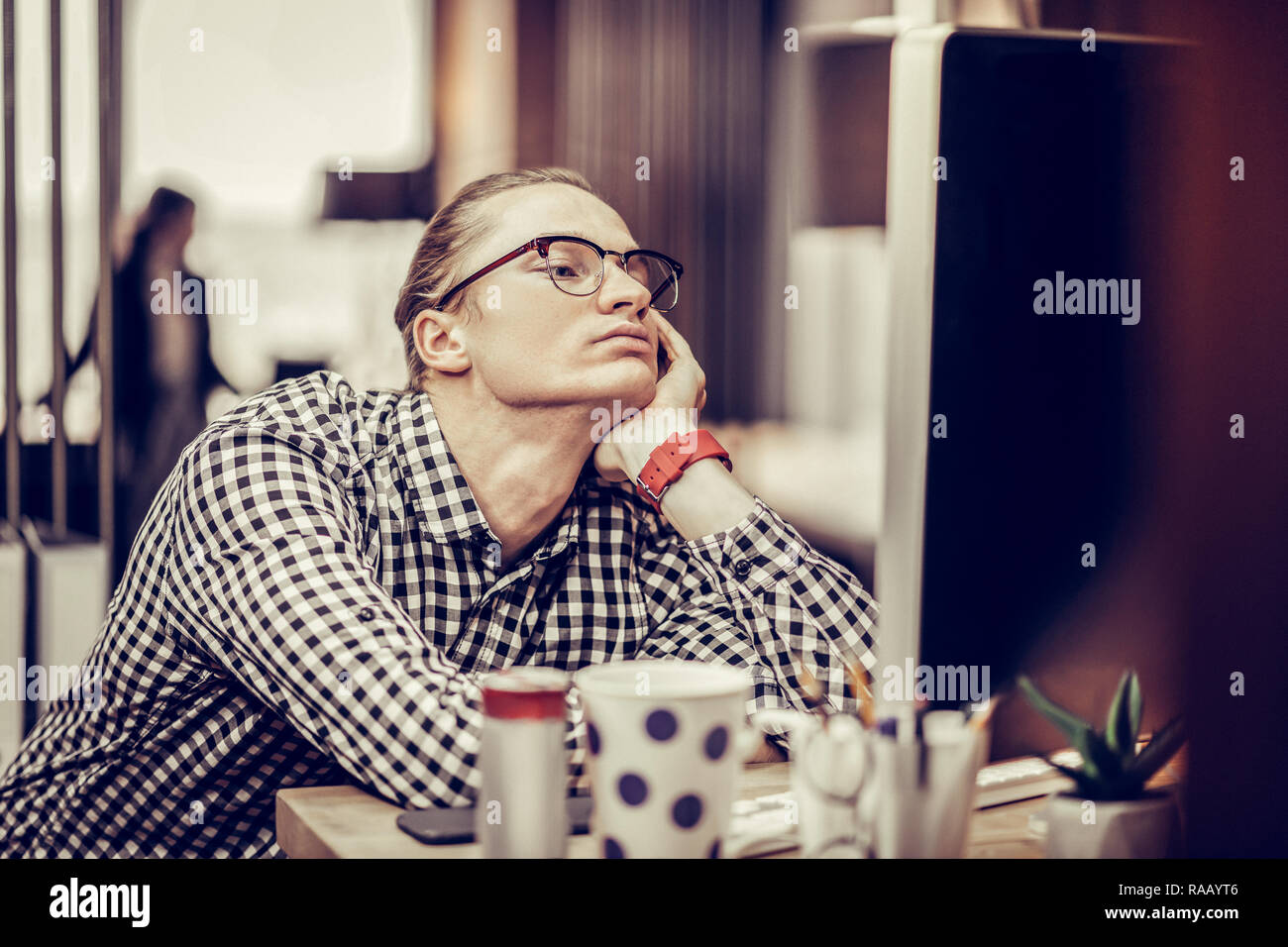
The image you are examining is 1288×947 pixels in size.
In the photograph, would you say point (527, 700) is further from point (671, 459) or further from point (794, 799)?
point (671, 459)

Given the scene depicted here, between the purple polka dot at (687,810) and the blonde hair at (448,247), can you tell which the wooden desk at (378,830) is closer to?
the purple polka dot at (687,810)

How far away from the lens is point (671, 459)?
4.51 feet

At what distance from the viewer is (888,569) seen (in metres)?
0.81

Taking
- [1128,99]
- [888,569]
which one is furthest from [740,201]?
[888,569]

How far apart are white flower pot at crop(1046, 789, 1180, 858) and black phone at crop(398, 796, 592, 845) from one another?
337 millimetres

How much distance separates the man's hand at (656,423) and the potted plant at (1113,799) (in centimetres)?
69

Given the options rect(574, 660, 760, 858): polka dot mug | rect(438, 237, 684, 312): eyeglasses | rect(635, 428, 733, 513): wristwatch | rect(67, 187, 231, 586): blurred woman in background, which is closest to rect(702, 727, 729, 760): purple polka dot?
rect(574, 660, 760, 858): polka dot mug

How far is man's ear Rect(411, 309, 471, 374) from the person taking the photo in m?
1.45

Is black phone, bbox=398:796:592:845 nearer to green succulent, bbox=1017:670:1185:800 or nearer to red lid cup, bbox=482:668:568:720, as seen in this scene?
red lid cup, bbox=482:668:568:720

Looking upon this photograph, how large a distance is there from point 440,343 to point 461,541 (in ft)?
0.89

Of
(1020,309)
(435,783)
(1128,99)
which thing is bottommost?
(435,783)

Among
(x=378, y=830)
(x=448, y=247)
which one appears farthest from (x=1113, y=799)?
(x=448, y=247)
